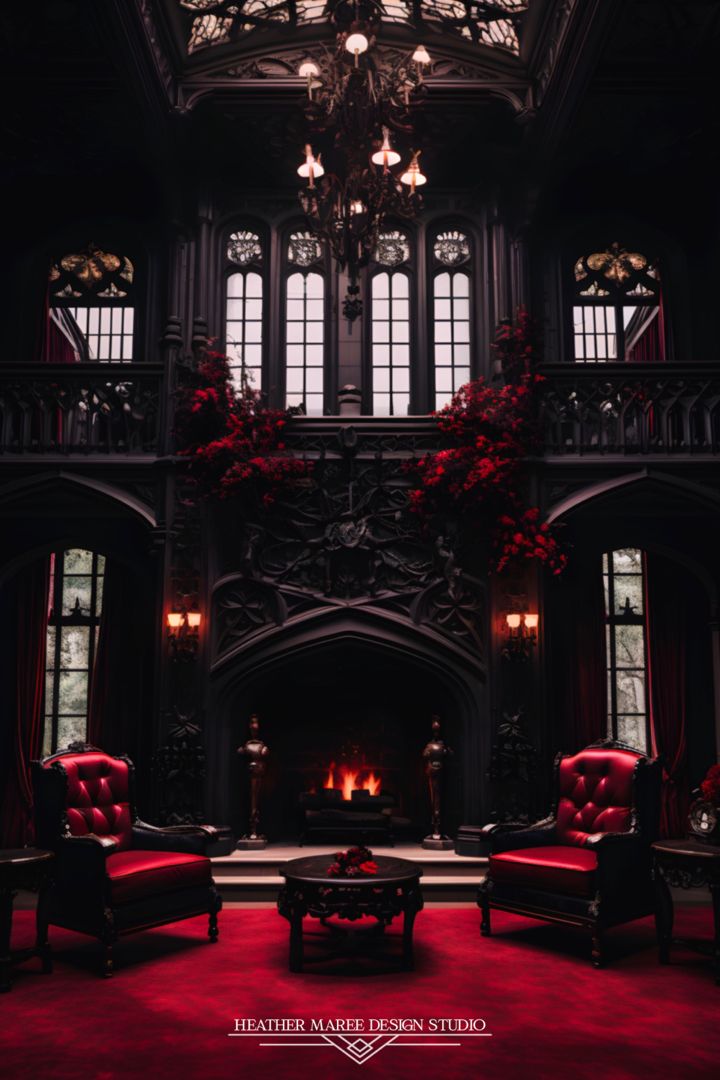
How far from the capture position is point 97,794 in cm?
626

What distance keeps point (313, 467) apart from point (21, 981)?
494 cm

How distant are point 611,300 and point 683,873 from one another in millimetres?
6556

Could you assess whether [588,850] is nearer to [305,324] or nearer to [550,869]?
[550,869]

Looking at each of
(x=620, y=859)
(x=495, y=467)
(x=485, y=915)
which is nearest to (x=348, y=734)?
(x=495, y=467)

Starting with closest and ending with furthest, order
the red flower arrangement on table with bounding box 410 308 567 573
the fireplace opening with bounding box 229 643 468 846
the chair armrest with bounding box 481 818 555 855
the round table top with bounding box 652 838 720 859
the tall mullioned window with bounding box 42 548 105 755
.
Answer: the round table top with bounding box 652 838 720 859
the chair armrest with bounding box 481 818 555 855
the red flower arrangement on table with bounding box 410 308 567 573
the fireplace opening with bounding box 229 643 468 846
the tall mullioned window with bounding box 42 548 105 755

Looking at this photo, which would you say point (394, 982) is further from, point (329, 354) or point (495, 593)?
point (329, 354)

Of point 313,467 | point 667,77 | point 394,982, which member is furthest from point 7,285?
point 394,982

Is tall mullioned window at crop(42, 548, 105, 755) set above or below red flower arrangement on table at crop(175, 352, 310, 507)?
below

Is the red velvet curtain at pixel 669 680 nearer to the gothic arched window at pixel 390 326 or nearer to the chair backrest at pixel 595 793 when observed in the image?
the gothic arched window at pixel 390 326

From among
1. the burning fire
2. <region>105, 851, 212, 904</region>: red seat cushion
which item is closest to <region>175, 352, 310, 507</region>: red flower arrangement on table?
the burning fire

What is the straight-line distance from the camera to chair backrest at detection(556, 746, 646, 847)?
20.3 feet

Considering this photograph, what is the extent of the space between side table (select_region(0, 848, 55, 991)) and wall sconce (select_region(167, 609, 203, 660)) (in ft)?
10.6

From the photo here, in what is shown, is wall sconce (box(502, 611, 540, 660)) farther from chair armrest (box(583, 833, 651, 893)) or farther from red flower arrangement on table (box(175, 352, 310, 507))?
chair armrest (box(583, 833, 651, 893))

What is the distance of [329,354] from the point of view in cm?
959
